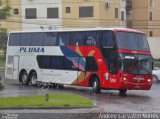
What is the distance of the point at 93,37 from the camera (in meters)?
31.6

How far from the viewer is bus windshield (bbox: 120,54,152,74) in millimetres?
29656

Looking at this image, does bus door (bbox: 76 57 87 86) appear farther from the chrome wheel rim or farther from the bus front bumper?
the chrome wheel rim

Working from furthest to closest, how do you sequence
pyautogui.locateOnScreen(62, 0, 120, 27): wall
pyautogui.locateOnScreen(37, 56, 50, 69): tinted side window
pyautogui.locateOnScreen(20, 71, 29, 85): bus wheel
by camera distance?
pyautogui.locateOnScreen(62, 0, 120, 27): wall → pyautogui.locateOnScreen(20, 71, 29, 85): bus wheel → pyautogui.locateOnScreen(37, 56, 50, 69): tinted side window

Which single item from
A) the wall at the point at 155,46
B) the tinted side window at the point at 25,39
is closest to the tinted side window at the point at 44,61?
the tinted side window at the point at 25,39

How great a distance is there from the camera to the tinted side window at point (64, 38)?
33.7m

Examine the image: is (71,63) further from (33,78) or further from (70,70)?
(33,78)

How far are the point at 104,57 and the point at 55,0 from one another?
47.9 m

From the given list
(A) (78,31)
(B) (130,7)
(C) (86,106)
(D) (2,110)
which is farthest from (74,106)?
(B) (130,7)

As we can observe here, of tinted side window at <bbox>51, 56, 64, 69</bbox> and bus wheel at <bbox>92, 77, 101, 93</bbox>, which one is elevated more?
tinted side window at <bbox>51, 56, 64, 69</bbox>

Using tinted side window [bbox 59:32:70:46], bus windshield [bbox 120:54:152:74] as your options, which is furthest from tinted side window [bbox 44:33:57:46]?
bus windshield [bbox 120:54:152:74]

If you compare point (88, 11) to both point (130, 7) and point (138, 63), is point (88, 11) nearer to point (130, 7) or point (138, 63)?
point (130, 7)

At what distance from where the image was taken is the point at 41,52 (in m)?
35.8

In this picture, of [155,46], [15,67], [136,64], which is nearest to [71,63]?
[136,64]

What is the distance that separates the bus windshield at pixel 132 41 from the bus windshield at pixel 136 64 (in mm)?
503
